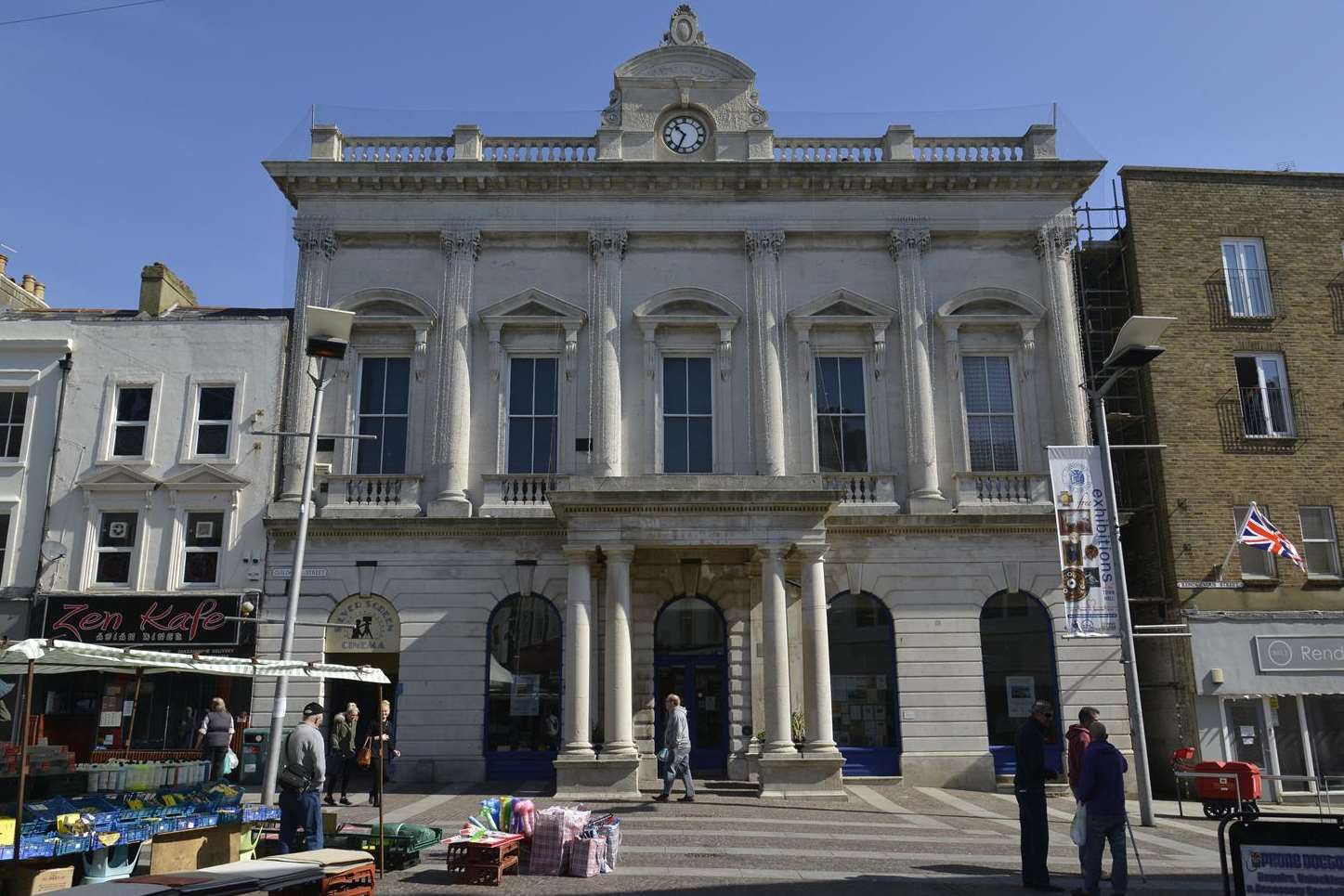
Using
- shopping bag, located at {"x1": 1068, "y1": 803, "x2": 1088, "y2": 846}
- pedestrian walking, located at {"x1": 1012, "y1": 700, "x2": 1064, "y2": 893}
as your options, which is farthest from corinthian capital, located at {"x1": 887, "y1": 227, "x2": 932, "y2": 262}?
shopping bag, located at {"x1": 1068, "y1": 803, "x2": 1088, "y2": 846}

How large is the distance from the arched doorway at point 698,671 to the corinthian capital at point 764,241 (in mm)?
8520

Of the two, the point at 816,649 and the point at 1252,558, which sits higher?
the point at 1252,558

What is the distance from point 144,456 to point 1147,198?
24845mm

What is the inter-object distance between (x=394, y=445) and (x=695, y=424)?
7.15 metres

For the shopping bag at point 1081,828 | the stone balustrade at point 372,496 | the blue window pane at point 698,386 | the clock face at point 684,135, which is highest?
the clock face at point 684,135

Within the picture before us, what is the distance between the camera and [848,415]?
23672 mm

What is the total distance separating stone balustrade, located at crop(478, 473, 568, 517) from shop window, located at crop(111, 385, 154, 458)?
8080mm

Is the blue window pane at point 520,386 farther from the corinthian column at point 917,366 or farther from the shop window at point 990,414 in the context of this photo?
the shop window at point 990,414

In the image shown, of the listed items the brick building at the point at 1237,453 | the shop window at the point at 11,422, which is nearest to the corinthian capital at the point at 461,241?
the shop window at the point at 11,422

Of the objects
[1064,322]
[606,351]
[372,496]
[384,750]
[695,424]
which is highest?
[1064,322]

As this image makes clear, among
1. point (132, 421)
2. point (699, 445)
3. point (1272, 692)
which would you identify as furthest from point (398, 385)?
point (1272, 692)

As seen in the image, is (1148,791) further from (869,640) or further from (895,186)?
(895,186)

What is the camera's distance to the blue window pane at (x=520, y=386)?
23.6 m

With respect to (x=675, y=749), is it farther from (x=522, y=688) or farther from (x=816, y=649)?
(x=522, y=688)
